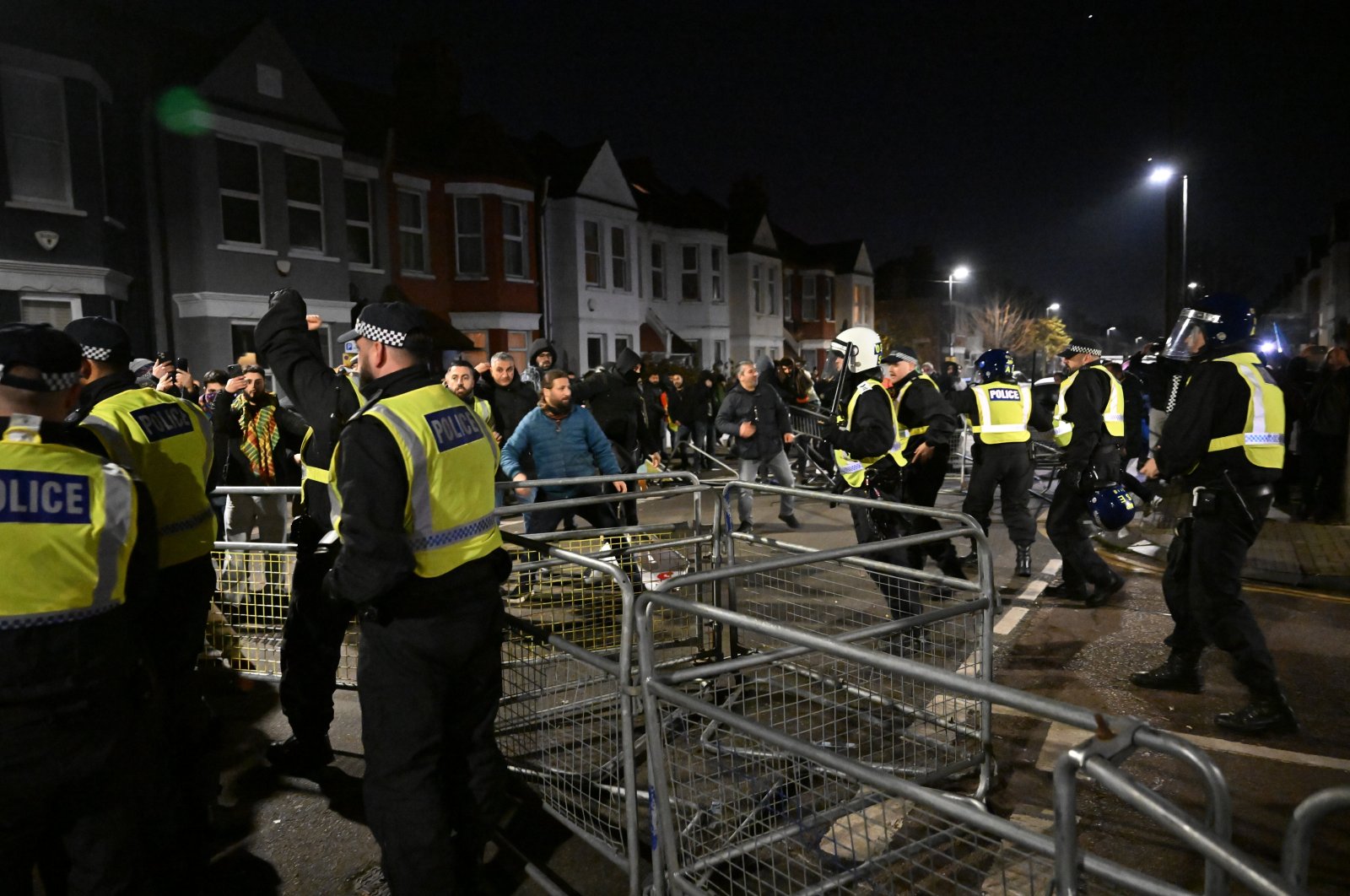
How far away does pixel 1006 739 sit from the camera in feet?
14.4

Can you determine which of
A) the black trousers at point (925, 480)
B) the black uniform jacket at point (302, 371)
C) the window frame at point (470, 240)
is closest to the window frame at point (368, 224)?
the window frame at point (470, 240)

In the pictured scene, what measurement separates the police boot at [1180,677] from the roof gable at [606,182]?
22680 millimetres

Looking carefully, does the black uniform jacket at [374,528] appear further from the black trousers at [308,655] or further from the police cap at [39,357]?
the black trousers at [308,655]

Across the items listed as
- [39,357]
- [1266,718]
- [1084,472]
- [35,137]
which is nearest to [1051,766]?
[1266,718]

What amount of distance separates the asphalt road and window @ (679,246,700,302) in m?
25.7

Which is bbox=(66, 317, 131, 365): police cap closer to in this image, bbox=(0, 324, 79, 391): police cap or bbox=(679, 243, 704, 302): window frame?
bbox=(0, 324, 79, 391): police cap

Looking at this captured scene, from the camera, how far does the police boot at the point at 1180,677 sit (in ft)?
16.5

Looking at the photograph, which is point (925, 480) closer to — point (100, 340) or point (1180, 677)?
point (1180, 677)

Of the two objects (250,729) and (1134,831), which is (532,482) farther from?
(1134,831)

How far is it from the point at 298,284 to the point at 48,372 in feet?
54.4

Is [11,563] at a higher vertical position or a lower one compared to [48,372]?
lower

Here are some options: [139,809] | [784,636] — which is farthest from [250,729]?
[784,636]

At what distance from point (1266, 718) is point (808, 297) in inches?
1476

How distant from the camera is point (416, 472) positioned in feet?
9.59
